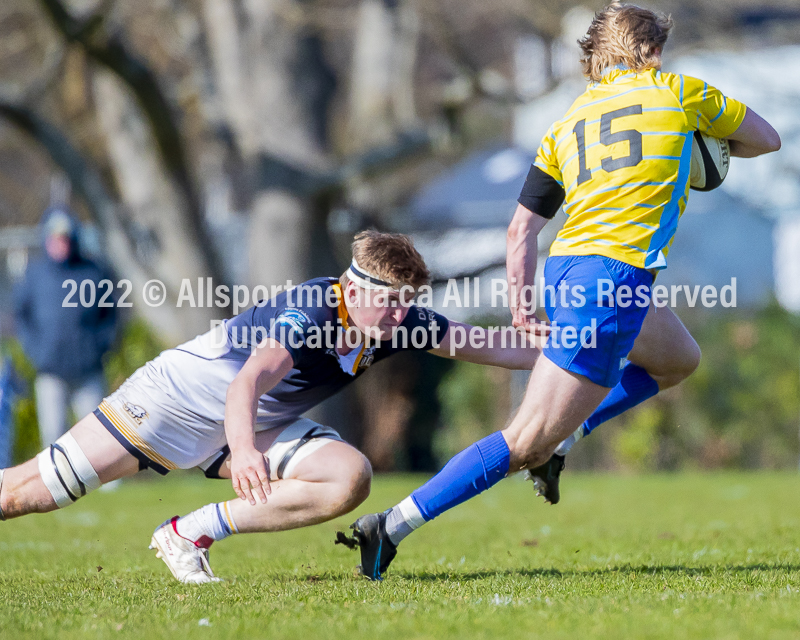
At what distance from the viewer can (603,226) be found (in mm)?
3770

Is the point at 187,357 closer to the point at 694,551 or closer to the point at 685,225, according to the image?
the point at 694,551

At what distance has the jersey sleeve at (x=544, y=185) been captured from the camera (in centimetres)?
399

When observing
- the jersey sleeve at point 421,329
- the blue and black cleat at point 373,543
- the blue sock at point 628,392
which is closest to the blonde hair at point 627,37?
the jersey sleeve at point 421,329

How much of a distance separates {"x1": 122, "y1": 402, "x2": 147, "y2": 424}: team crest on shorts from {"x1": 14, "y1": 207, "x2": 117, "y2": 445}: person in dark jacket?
207 inches

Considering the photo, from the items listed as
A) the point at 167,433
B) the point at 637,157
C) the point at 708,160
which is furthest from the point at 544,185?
the point at 167,433

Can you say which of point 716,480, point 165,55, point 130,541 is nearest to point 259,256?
point 716,480

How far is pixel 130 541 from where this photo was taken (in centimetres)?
597

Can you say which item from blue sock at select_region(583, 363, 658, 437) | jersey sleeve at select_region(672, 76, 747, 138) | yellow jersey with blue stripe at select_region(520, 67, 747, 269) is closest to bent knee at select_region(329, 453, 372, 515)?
blue sock at select_region(583, 363, 658, 437)

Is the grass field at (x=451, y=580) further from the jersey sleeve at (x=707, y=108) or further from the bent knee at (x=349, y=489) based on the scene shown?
the jersey sleeve at (x=707, y=108)

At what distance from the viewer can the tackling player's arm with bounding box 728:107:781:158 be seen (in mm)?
3836

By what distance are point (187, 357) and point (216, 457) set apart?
0.45 meters

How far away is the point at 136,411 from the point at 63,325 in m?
5.44

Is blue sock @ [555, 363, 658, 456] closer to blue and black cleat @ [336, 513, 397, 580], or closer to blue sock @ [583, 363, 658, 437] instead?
blue sock @ [583, 363, 658, 437]

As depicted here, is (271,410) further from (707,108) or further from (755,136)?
(755,136)
